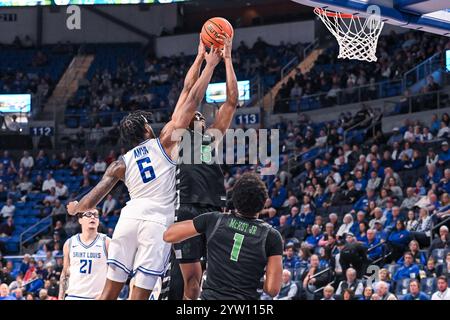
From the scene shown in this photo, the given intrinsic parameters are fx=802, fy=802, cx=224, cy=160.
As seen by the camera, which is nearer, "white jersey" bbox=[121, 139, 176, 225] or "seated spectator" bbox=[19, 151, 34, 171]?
"white jersey" bbox=[121, 139, 176, 225]

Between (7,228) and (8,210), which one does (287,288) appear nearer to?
(7,228)

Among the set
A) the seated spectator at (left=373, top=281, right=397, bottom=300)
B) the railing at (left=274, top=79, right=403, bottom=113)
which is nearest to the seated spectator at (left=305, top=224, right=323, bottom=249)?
the seated spectator at (left=373, top=281, right=397, bottom=300)

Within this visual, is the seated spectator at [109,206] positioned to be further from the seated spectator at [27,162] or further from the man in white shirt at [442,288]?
the man in white shirt at [442,288]

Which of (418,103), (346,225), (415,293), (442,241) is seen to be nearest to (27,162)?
(418,103)

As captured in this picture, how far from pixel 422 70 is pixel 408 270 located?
27.5 ft

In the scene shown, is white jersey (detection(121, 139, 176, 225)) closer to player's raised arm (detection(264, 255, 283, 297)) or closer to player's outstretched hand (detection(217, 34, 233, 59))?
player's outstretched hand (detection(217, 34, 233, 59))

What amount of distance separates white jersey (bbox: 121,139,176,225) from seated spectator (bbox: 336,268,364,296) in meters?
6.86

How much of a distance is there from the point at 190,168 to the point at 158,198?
0.42 meters

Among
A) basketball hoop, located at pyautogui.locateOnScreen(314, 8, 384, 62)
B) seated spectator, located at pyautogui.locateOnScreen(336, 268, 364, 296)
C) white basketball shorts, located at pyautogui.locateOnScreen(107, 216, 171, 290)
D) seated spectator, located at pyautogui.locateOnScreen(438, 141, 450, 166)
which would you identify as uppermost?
basketball hoop, located at pyautogui.locateOnScreen(314, 8, 384, 62)

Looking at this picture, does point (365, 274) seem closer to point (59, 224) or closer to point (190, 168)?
point (190, 168)

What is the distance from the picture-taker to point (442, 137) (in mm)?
16359

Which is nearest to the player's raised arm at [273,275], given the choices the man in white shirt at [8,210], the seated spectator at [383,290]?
the seated spectator at [383,290]

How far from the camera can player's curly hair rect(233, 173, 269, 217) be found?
16.0ft
